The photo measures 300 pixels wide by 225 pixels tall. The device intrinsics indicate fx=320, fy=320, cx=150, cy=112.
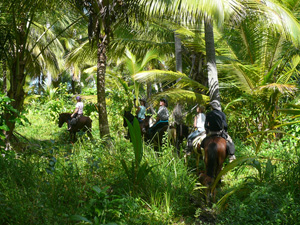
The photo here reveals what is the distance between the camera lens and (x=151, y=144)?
699cm

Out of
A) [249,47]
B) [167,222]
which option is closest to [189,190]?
[167,222]

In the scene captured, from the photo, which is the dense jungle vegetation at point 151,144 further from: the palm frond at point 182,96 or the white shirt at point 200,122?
the white shirt at point 200,122

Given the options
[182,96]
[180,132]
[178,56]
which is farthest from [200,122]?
[178,56]

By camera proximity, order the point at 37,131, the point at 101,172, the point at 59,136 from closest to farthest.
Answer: the point at 101,172
the point at 59,136
the point at 37,131

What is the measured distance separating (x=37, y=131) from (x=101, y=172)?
31.7ft

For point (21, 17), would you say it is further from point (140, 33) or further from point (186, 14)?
point (140, 33)

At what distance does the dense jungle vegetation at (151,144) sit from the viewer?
167 inches

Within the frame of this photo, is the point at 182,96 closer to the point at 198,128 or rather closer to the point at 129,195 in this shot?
the point at 198,128

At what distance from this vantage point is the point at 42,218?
3994mm

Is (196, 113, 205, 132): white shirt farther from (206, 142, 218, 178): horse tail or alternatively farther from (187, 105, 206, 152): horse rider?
(206, 142, 218, 178): horse tail

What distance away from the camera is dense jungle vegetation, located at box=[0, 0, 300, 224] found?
167 inches

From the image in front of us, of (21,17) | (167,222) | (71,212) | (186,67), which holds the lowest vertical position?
(167,222)

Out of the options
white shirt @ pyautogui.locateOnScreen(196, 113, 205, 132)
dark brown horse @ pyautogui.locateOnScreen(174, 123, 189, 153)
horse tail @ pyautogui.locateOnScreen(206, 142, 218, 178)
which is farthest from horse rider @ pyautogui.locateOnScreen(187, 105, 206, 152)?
horse tail @ pyautogui.locateOnScreen(206, 142, 218, 178)

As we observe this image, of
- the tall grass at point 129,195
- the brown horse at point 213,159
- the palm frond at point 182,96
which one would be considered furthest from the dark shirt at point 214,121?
the palm frond at point 182,96
